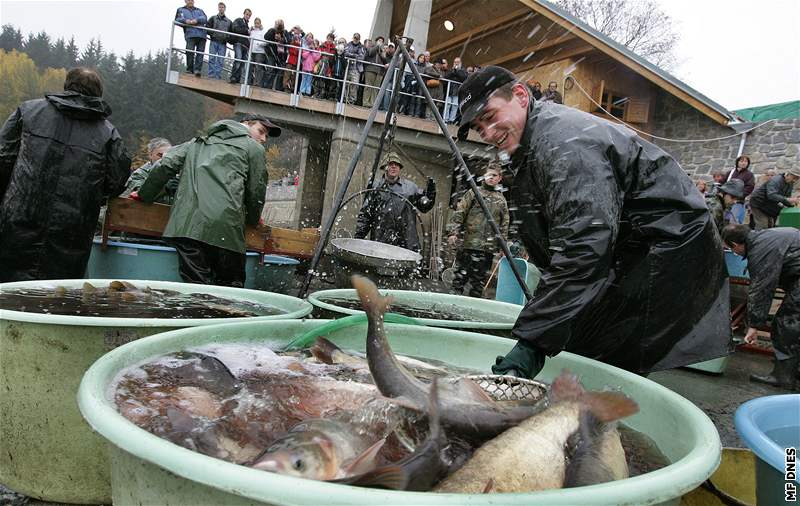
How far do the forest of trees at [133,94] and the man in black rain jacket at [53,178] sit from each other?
52.5m

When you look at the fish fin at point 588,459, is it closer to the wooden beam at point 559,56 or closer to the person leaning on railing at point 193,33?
the person leaning on railing at point 193,33

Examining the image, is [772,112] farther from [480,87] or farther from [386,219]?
[480,87]

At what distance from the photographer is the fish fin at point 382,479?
3.38 ft

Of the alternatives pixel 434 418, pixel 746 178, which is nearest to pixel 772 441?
pixel 434 418

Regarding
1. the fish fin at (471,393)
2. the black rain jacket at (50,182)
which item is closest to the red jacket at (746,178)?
the fish fin at (471,393)

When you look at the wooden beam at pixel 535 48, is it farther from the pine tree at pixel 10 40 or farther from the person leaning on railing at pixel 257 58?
the pine tree at pixel 10 40

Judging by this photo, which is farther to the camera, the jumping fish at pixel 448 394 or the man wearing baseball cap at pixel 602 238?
the man wearing baseball cap at pixel 602 238

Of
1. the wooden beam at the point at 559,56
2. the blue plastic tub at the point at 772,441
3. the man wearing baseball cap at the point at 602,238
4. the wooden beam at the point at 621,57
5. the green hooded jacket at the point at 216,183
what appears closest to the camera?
the blue plastic tub at the point at 772,441

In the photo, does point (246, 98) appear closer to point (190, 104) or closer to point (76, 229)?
point (76, 229)

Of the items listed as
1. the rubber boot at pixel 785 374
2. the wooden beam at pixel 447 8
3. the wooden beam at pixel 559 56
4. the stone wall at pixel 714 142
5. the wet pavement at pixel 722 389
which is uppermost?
the wooden beam at pixel 447 8

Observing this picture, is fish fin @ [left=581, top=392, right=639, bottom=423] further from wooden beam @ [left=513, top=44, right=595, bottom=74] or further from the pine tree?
the pine tree

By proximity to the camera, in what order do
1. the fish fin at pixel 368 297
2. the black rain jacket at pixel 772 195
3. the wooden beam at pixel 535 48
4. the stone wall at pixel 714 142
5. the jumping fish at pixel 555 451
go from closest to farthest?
1. the jumping fish at pixel 555 451
2. the fish fin at pixel 368 297
3. the black rain jacket at pixel 772 195
4. the stone wall at pixel 714 142
5. the wooden beam at pixel 535 48

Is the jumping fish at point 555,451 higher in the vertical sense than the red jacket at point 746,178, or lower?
lower

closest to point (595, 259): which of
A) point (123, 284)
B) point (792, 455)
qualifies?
point (792, 455)
